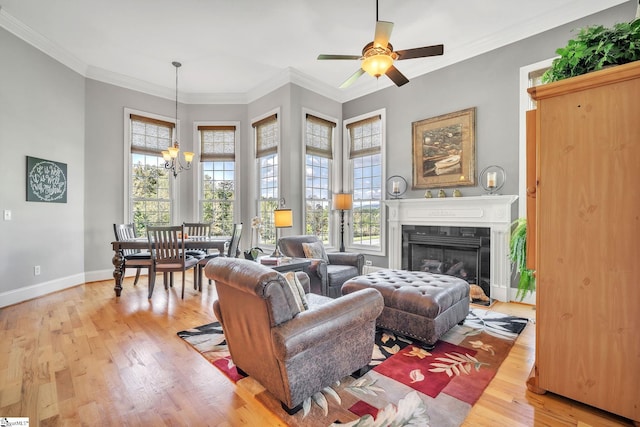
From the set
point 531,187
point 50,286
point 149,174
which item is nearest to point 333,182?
point 149,174

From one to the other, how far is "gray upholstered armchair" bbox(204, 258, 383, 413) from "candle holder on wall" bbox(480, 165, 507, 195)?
2.76m

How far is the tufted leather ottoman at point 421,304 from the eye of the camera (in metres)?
2.40

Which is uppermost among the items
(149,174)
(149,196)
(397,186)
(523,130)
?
(523,130)

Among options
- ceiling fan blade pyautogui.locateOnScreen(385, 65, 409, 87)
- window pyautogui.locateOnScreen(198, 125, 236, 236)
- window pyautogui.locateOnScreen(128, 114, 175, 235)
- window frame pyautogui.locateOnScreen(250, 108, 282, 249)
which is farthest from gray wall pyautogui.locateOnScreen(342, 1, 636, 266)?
window pyautogui.locateOnScreen(128, 114, 175, 235)

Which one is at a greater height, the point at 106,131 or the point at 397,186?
the point at 106,131

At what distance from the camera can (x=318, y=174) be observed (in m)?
5.48

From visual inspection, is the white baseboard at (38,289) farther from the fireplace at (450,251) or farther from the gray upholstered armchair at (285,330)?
the fireplace at (450,251)

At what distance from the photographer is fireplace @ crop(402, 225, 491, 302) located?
3859 millimetres

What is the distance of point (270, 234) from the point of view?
5.53 meters

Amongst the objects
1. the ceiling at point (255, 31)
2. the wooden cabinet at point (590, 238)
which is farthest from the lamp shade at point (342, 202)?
the wooden cabinet at point (590, 238)

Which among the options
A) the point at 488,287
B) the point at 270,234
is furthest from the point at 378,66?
the point at 270,234

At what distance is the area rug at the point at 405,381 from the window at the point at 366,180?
259 centimetres

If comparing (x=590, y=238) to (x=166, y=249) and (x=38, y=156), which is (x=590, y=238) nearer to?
(x=166, y=249)

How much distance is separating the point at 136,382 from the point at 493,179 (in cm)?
427
